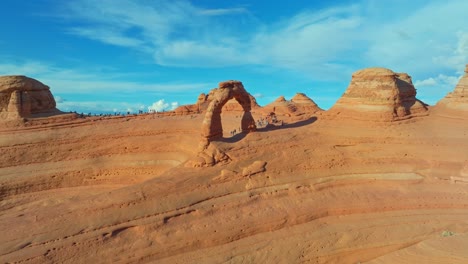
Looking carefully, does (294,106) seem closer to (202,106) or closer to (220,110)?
(202,106)

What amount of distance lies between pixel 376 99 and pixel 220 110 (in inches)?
339

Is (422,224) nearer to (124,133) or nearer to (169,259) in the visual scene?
(169,259)

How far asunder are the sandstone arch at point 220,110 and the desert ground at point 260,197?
0.51 m

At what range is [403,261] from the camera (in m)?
11.5

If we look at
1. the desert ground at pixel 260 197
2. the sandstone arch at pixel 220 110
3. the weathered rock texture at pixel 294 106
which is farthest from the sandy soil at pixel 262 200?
the weathered rock texture at pixel 294 106

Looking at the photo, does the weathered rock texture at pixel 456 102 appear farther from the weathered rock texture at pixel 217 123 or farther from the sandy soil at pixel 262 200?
the weathered rock texture at pixel 217 123

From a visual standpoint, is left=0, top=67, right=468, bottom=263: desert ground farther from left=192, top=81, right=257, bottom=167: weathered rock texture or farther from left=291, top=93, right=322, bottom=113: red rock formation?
left=291, top=93, right=322, bottom=113: red rock formation

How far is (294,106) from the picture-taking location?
43.5m

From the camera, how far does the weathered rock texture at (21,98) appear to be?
2386 centimetres

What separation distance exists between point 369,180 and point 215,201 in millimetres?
7849

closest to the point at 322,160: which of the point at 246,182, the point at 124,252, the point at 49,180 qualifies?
the point at 246,182

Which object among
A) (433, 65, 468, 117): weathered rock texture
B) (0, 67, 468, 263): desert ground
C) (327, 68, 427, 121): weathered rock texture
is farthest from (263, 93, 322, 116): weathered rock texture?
(0, 67, 468, 263): desert ground

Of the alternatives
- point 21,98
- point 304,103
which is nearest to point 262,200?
point 21,98

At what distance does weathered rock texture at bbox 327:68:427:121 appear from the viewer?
1916cm
